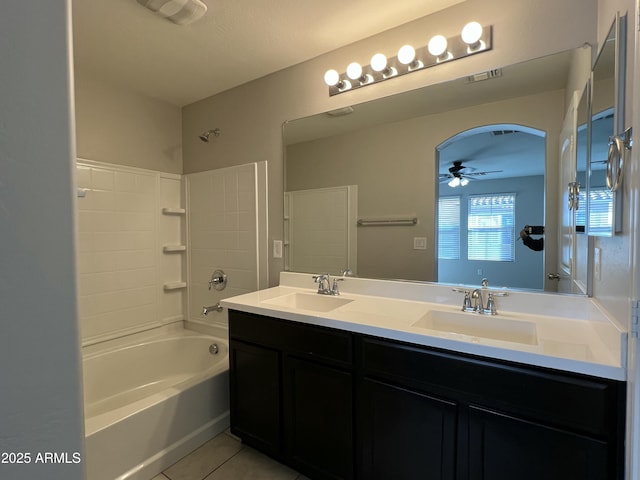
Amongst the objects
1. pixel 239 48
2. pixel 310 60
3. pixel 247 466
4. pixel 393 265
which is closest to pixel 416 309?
pixel 393 265

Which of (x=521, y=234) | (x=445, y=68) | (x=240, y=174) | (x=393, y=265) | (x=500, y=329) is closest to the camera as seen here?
(x=500, y=329)

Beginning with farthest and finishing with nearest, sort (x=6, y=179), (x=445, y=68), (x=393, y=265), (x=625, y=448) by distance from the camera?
1. (x=393, y=265)
2. (x=445, y=68)
3. (x=625, y=448)
4. (x=6, y=179)

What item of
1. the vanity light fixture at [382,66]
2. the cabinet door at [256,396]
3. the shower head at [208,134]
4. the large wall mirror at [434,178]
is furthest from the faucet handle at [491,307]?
the shower head at [208,134]

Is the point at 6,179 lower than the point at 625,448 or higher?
higher

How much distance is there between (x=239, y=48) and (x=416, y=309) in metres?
1.86

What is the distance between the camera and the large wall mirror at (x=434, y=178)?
1.53 metres

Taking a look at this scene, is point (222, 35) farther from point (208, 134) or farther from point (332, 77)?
point (208, 134)

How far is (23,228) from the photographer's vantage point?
393mm

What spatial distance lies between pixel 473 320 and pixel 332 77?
1.58 metres

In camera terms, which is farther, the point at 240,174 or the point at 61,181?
the point at 240,174

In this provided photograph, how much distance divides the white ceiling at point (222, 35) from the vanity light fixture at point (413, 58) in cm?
18

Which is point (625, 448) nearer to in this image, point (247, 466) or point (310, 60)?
point (247, 466)

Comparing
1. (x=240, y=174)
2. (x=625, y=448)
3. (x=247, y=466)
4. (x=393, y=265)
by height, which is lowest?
(x=247, y=466)

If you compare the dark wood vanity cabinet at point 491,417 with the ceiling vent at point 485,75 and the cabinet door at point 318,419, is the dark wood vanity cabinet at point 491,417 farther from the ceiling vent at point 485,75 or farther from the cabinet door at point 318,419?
the ceiling vent at point 485,75
